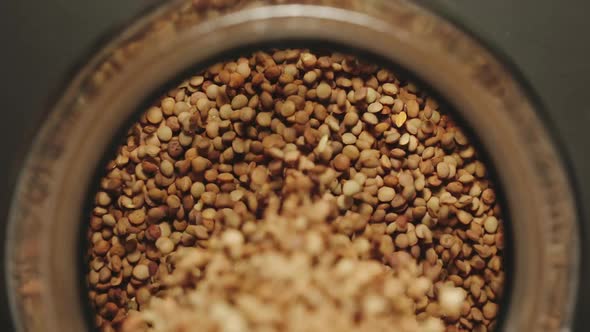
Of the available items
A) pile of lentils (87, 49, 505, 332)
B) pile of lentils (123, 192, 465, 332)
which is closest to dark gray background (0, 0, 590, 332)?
pile of lentils (87, 49, 505, 332)

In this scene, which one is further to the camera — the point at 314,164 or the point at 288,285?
→ the point at 314,164

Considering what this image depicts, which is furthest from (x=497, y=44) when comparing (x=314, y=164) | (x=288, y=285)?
(x=288, y=285)

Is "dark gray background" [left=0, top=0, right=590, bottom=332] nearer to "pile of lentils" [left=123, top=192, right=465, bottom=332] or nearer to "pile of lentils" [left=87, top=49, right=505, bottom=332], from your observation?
"pile of lentils" [left=87, top=49, right=505, bottom=332]

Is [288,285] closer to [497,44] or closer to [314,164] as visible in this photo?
[314,164]

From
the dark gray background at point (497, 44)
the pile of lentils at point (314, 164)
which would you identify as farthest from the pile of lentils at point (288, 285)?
the dark gray background at point (497, 44)

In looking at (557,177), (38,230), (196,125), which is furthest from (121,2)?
(557,177)

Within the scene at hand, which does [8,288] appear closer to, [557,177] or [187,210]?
[187,210]
